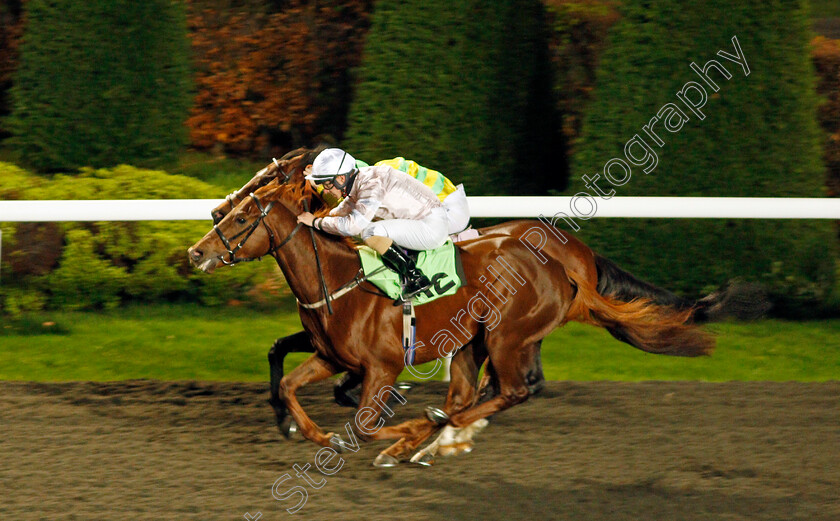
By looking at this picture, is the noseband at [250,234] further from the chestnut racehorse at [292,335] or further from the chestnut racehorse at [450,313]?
the chestnut racehorse at [292,335]

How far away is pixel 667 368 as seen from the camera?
19.6 feet

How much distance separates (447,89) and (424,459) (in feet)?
11.4

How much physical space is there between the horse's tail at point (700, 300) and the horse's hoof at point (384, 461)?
1413 millimetres

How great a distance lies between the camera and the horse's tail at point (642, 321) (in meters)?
4.71

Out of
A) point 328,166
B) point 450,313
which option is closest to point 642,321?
point 450,313

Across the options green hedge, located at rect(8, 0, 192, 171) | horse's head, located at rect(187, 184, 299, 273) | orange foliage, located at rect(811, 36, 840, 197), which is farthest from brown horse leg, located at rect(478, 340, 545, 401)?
orange foliage, located at rect(811, 36, 840, 197)

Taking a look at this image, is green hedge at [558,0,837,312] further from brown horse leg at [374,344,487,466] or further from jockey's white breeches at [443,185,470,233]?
brown horse leg at [374,344,487,466]

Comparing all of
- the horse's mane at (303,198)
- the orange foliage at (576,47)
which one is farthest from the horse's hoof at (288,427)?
the orange foliage at (576,47)

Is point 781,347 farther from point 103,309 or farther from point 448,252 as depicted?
point 103,309

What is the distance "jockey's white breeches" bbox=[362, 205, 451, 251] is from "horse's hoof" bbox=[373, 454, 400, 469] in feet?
3.08

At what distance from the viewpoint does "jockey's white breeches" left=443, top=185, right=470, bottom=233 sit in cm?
483

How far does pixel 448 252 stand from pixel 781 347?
114 inches

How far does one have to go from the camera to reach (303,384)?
4285mm

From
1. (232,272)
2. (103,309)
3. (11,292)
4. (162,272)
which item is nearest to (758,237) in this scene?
(232,272)
